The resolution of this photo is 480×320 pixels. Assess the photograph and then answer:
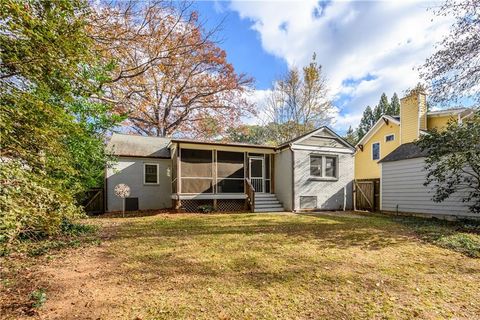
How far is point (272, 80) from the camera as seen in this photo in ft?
72.8

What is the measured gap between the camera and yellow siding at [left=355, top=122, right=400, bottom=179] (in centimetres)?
1755

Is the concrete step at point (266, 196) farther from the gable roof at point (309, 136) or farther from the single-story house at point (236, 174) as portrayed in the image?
the gable roof at point (309, 136)

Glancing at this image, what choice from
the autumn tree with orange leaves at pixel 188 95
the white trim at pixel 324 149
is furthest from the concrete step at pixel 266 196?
the autumn tree with orange leaves at pixel 188 95

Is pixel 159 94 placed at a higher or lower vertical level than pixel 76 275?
higher

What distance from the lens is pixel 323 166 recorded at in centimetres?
1301

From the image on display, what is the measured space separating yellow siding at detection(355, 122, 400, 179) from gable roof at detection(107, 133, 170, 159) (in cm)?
1497

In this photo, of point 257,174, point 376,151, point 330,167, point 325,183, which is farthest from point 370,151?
point 257,174

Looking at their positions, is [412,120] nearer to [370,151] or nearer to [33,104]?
[370,151]

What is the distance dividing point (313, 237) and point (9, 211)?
5.96 m

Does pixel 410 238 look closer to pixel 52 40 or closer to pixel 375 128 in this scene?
pixel 52 40

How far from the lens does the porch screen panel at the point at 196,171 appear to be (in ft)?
38.5

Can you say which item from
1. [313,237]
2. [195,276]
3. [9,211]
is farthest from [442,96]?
[9,211]

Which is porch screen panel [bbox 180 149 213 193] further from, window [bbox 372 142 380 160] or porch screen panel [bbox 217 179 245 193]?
window [bbox 372 142 380 160]

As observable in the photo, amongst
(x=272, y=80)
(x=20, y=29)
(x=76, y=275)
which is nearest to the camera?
(x=20, y=29)
